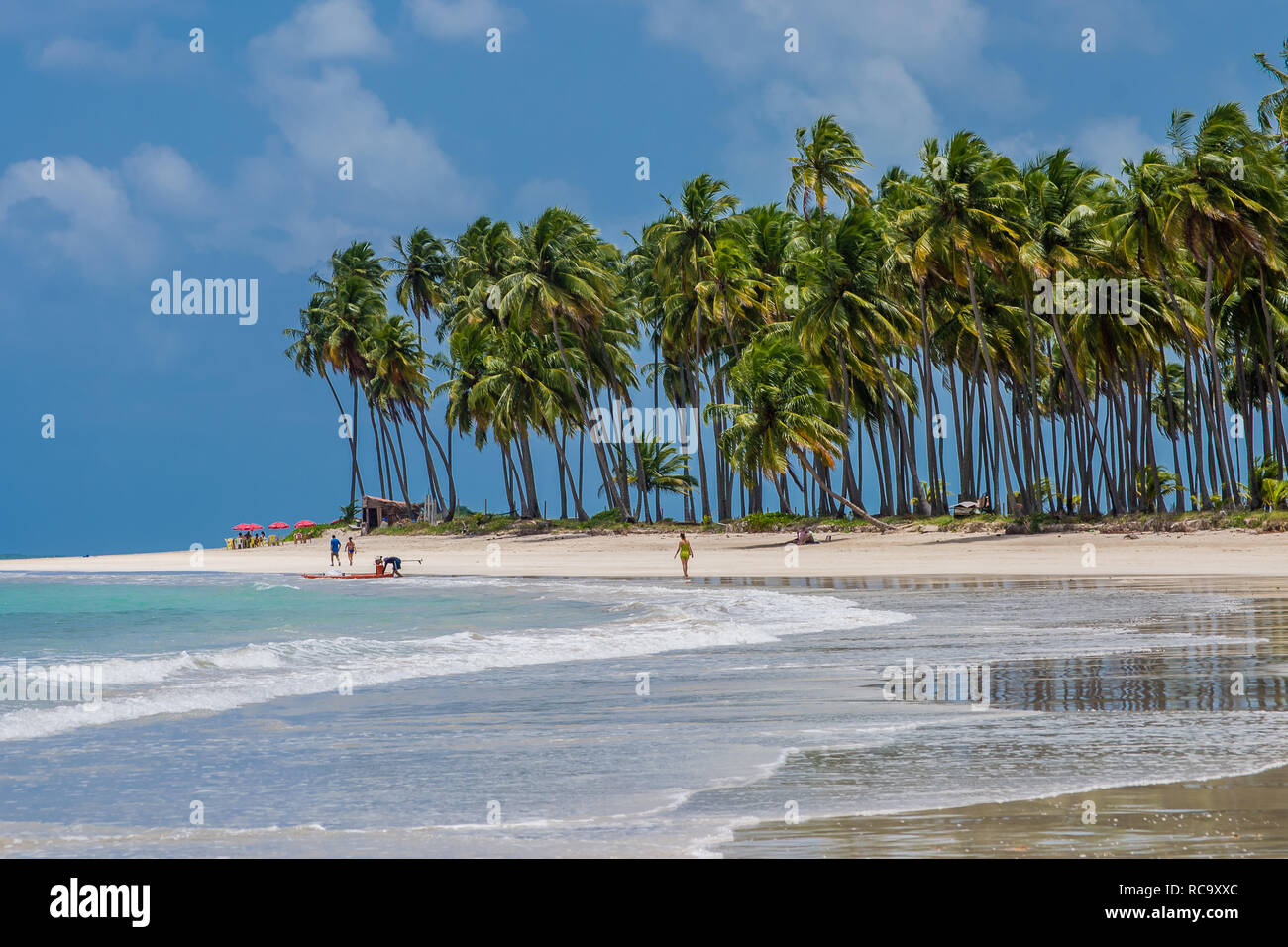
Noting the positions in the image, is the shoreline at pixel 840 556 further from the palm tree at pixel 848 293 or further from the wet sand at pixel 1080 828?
the wet sand at pixel 1080 828

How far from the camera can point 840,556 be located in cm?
3656

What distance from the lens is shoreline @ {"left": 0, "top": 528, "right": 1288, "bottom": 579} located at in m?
28.2

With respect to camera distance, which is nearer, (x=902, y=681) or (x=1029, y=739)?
(x=1029, y=739)

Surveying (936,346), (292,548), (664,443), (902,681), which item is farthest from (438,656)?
(664,443)

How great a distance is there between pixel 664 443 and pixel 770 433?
2990cm

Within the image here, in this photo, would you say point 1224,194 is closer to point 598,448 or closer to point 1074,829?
point 598,448

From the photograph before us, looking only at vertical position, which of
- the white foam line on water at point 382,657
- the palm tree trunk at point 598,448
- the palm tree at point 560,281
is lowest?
the white foam line on water at point 382,657

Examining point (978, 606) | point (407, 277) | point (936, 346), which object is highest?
point (407, 277)

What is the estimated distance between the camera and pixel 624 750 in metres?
7.31

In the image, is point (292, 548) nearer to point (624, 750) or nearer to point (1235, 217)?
point (1235, 217)

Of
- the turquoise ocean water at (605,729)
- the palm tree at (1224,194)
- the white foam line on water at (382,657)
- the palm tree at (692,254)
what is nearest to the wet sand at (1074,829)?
the turquoise ocean water at (605,729)

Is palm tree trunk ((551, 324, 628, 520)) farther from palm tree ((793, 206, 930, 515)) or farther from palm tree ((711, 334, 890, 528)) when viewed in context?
palm tree ((793, 206, 930, 515))

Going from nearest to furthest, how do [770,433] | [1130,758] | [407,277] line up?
[1130,758], [770,433], [407,277]

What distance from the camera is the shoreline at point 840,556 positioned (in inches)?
1112
